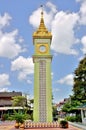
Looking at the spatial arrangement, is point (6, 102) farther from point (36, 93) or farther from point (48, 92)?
point (48, 92)

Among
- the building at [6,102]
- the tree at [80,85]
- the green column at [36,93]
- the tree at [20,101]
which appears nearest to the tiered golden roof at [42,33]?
the green column at [36,93]

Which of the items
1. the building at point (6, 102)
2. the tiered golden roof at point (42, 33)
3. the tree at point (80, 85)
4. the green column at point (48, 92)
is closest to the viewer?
the green column at point (48, 92)

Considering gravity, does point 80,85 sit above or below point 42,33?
below

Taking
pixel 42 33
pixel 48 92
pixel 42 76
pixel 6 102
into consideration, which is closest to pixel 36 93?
pixel 48 92

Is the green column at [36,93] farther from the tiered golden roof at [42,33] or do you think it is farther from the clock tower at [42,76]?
the tiered golden roof at [42,33]

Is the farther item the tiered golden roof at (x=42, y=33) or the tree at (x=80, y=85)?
the tree at (x=80, y=85)

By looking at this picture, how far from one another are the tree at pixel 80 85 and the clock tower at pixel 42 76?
606cm

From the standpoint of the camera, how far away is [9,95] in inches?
2923

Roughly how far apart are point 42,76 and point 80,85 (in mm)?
6829

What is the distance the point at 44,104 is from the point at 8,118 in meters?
20.1

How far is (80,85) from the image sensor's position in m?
42.1

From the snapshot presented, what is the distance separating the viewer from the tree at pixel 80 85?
137 feet

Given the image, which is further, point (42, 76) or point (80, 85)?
point (80, 85)

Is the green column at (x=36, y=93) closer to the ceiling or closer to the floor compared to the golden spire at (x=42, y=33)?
closer to the floor
